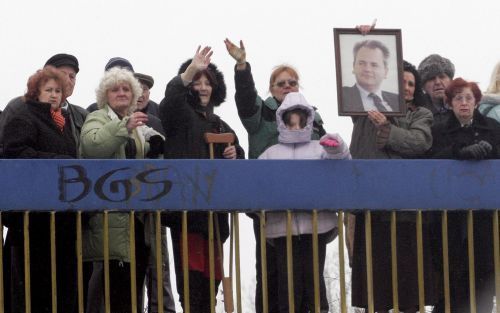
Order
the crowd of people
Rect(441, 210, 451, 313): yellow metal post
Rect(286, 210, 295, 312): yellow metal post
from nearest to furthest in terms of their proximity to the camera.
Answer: the crowd of people → Rect(286, 210, 295, 312): yellow metal post → Rect(441, 210, 451, 313): yellow metal post

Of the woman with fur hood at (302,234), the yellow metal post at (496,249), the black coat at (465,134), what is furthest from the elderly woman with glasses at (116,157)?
the yellow metal post at (496,249)

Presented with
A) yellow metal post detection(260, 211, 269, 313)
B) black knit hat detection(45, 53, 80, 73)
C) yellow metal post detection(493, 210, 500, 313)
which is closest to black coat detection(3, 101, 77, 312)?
black knit hat detection(45, 53, 80, 73)

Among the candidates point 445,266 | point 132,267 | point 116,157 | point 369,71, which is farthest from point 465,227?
point 116,157

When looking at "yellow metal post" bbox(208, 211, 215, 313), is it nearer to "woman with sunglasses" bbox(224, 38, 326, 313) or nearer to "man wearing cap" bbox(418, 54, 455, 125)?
"woman with sunglasses" bbox(224, 38, 326, 313)

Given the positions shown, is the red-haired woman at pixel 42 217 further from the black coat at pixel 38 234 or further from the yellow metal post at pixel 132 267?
the yellow metal post at pixel 132 267

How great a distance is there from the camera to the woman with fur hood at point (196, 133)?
12266 mm

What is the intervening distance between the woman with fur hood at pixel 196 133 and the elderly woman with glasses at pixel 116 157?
0.97 feet

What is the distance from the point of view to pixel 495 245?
12.6 meters

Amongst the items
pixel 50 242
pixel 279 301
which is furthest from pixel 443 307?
pixel 50 242

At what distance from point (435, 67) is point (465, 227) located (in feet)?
6.20

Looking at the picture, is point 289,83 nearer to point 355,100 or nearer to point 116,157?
point 355,100

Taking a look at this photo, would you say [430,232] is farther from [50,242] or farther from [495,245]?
[50,242]

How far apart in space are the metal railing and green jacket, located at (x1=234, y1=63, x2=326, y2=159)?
0.74 m

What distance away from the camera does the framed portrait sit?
42.5ft
